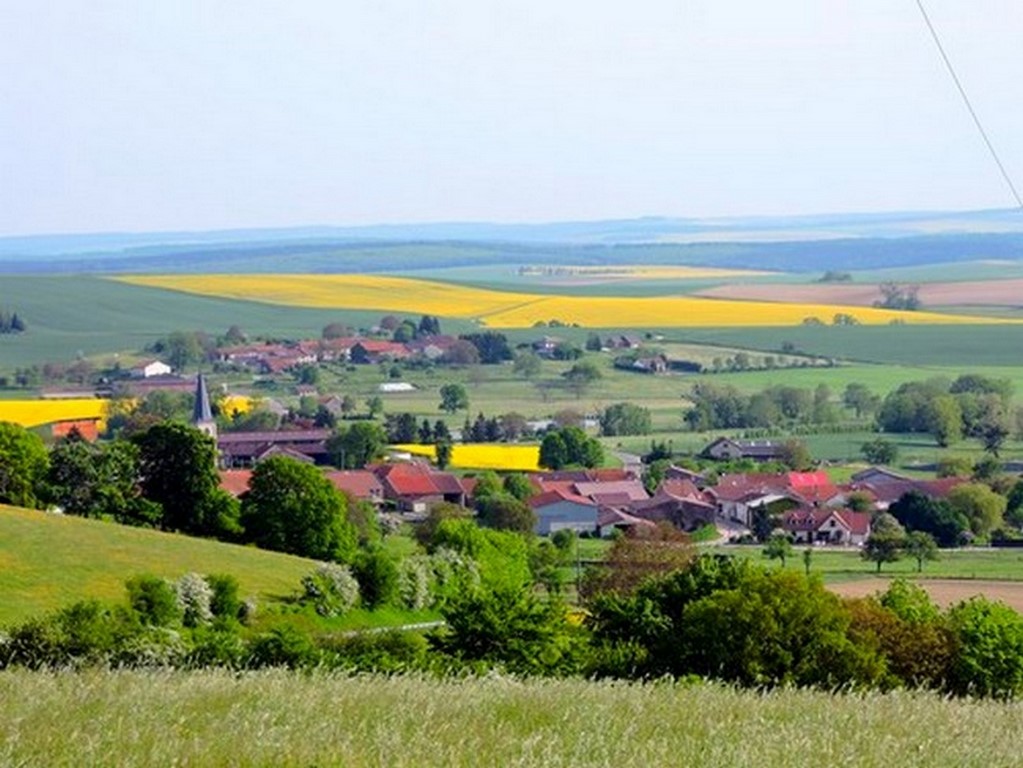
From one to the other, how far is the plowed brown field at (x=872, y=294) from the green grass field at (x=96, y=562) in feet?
389

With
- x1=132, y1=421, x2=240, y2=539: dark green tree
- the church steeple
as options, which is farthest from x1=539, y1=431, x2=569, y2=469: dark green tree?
x1=132, y1=421, x2=240, y2=539: dark green tree

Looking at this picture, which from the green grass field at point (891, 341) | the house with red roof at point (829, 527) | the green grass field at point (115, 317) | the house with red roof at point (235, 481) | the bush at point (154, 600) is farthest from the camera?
the green grass field at point (115, 317)

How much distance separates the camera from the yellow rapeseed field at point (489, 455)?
76887mm

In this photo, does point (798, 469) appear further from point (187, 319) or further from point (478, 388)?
point (187, 319)

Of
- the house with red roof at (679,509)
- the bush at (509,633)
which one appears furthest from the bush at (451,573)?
the house with red roof at (679,509)

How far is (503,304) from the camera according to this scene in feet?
531

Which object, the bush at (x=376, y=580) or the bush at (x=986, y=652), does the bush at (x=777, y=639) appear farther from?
the bush at (x=376, y=580)

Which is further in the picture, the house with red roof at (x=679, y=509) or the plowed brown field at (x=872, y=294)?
the plowed brown field at (x=872, y=294)

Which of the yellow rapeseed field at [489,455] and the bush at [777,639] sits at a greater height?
the bush at [777,639]

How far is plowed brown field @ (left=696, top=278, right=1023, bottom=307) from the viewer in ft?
503

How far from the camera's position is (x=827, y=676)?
2109cm

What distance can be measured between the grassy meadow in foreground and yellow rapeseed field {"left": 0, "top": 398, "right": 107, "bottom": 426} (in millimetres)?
73016

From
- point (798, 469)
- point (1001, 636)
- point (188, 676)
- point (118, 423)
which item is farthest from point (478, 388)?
point (188, 676)

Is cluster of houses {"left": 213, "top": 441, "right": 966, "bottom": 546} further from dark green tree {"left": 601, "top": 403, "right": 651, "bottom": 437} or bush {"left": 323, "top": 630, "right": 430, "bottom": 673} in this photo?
bush {"left": 323, "top": 630, "right": 430, "bottom": 673}
